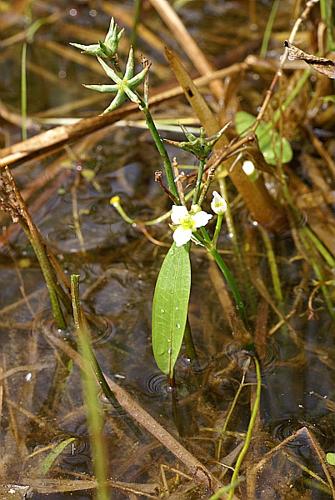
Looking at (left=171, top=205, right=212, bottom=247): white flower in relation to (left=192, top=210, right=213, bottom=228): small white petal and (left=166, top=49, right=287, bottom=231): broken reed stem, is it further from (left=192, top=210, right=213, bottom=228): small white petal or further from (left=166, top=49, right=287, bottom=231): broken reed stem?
(left=166, top=49, right=287, bottom=231): broken reed stem

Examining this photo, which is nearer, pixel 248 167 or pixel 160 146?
pixel 160 146

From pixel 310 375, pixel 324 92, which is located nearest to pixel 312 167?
pixel 324 92

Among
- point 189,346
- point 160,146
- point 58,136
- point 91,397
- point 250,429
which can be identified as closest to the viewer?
point 91,397

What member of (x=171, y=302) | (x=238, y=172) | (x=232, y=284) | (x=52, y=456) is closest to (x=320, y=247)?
(x=238, y=172)

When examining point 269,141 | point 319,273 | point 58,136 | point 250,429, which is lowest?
point 250,429

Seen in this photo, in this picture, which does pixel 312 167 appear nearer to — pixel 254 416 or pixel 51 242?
pixel 51 242

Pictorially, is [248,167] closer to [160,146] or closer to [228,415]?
[160,146]
